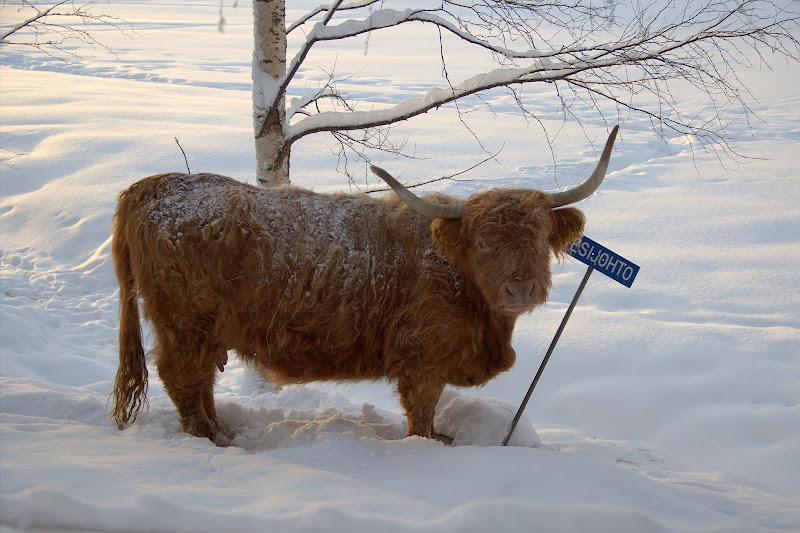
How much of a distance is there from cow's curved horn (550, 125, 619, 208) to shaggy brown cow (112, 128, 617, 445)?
10 millimetres

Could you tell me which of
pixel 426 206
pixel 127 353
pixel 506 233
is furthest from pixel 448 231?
pixel 127 353

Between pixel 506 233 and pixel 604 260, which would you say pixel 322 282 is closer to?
pixel 506 233

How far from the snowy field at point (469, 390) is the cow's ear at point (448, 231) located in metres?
1.06

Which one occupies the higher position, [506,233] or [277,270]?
[506,233]

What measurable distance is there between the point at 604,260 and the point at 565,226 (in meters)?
0.31

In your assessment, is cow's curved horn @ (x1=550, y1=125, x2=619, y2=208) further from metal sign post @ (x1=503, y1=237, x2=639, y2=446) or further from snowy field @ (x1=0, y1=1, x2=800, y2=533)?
snowy field @ (x1=0, y1=1, x2=800, y2=533)

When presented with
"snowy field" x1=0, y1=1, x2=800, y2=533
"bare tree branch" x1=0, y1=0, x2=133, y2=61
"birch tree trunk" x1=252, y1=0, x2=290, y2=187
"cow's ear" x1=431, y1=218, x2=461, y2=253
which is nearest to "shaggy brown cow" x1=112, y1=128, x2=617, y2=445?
"cow's ear" x1=431, y1=218, x2=461, y2=253

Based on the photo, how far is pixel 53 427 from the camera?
3.22 meters

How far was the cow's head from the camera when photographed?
3146 millimetres

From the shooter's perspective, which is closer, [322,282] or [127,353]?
[322,282]

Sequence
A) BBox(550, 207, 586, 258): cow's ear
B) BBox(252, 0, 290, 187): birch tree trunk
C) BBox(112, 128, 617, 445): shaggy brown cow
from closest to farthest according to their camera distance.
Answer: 1. BBox(112, 128, 617, 445): shaggy brown cow
2. BBox(550, 207, 586, 258): cow's ear
3. BBox(252, 0, 290, 187): birch tree trunk

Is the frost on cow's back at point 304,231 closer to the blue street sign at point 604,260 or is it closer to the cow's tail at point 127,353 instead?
the cow's tail at point 127,353

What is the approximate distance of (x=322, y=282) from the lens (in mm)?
3451

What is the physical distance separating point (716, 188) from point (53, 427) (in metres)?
9.35
